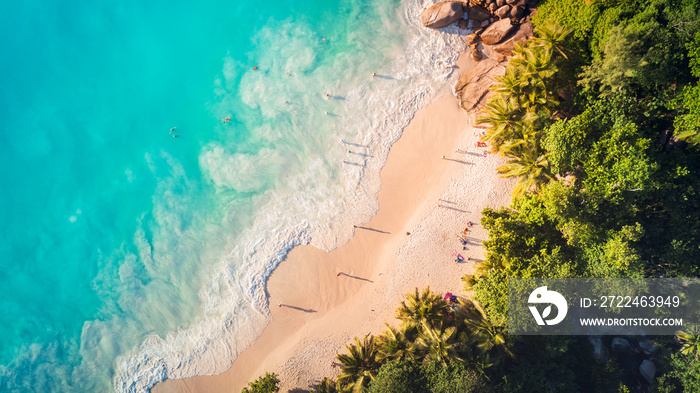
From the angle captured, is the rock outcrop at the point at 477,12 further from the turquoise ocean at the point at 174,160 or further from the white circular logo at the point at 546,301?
the white circular logo at the point at 546,301

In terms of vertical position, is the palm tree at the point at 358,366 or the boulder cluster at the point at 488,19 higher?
the boulder cluster at the point at 488,19

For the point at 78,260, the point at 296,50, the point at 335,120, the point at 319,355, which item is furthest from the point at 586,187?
the point at 78,260

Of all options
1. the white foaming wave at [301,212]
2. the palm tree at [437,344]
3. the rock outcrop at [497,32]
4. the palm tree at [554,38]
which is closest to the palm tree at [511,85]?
the palm tree at [554,38]

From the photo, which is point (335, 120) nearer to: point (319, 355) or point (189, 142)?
point (189, 142)

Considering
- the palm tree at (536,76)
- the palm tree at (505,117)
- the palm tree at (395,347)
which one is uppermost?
the palm tree at (536,76)

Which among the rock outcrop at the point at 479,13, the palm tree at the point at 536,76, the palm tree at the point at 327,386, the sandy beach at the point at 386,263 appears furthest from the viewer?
the rock outcrop at the point at 479,13
